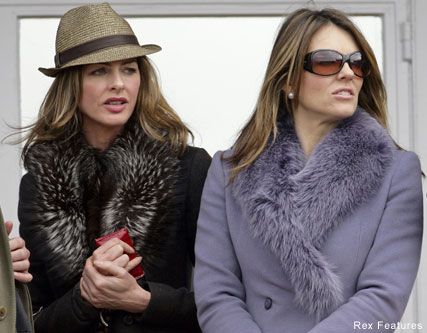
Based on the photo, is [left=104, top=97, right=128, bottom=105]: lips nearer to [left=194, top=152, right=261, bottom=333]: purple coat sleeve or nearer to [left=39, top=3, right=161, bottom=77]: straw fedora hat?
[left=39, top=3, right=161, bottom=77]: straw fedora hat

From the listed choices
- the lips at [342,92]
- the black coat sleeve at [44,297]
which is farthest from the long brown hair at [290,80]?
the black coat sleeve at [44,297]

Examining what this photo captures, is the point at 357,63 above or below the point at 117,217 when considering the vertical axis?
above

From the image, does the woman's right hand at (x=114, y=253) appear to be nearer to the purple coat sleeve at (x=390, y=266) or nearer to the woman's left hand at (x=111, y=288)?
the woman's left hand at (x=111, y=288)

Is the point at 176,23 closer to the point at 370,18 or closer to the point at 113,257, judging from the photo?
the point at 370,18

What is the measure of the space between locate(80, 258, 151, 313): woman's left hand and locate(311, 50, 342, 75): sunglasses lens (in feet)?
2.63

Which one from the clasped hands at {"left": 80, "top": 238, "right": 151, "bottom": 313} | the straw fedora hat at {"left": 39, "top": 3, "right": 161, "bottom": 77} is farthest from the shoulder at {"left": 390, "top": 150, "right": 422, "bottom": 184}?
the straw fedora hat at {"left": 39, "top": 3, "right": 161, "bottom": 77}

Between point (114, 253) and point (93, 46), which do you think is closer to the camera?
point (114, 253)

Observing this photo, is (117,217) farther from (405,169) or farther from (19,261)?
(405,169)

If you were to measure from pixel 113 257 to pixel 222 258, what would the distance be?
34cm

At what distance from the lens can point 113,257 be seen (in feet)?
12.9

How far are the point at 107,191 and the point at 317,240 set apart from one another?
30.6 inches

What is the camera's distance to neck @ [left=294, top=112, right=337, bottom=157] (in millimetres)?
3871

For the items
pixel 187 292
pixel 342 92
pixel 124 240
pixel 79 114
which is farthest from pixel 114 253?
pixel 342 92

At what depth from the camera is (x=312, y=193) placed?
3.71 metres
